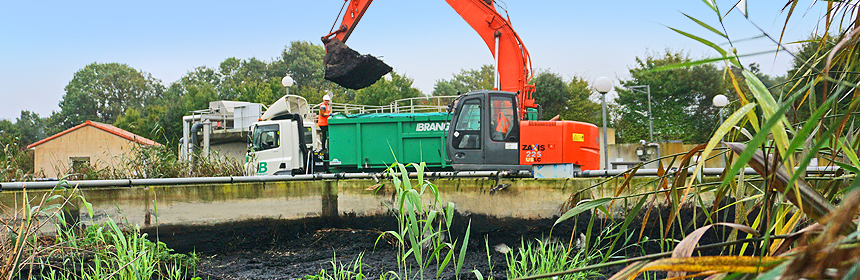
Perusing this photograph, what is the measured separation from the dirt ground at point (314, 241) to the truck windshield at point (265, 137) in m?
5.77

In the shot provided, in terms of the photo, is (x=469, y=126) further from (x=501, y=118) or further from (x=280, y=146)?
(x=280, y=146)

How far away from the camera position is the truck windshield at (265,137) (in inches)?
A: 460

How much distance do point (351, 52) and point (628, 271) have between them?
32.0 feet

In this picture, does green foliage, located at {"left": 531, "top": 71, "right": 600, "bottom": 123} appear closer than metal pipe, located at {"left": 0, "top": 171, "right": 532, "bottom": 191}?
No

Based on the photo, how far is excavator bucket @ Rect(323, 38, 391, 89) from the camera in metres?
10.3

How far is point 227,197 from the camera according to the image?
5965mm

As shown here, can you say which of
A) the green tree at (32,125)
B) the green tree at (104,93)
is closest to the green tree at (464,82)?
the green tree at (104,93)

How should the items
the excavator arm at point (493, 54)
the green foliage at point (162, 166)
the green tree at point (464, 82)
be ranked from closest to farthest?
the green foliage at point (162, 166) < the excavator arm at point (493, 54) < the green tree at point (464, 82)

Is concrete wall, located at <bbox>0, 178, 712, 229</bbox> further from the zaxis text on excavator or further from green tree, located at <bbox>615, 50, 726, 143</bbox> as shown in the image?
green tree, located at <bbox>615, 50, 726, 143</bbox>

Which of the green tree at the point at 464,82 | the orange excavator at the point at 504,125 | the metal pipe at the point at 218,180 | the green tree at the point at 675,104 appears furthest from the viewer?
the green tree at the point at 464,82

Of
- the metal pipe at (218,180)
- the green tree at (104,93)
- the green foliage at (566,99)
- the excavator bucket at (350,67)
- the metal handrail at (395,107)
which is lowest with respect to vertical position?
the metal pipe at (218,180)

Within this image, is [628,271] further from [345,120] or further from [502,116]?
[345,120]

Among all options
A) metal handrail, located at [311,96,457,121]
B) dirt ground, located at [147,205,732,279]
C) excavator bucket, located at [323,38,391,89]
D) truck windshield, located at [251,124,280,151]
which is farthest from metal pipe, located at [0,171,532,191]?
truck windshield, located at [251,124,280,151]

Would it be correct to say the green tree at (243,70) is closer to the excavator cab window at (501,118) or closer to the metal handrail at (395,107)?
the metal handrail at (395,107)
